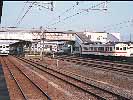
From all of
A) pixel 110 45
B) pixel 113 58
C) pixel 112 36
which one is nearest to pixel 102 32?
pixel 112 36

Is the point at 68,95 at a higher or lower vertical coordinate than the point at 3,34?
lower

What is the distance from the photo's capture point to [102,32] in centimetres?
10662

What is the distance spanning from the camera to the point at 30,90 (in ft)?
63.2

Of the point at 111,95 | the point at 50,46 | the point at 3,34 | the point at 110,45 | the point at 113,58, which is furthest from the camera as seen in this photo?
the point at 50,46

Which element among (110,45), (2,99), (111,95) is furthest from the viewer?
(110,45)

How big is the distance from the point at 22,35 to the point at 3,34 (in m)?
5.29

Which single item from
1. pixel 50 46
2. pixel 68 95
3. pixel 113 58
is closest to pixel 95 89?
pixel 68 95

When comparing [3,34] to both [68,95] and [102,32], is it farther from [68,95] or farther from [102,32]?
[68,95]

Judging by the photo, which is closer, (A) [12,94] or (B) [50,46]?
(A) [12,94]

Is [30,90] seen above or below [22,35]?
below

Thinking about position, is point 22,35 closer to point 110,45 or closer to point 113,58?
point 110,45

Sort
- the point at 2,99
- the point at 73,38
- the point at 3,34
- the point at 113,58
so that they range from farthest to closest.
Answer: the point at 73,38 < the point at 3,34 < the point at 113,58 < the point at 2,99

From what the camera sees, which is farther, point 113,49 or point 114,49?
point 113,49

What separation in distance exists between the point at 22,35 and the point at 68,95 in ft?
247
